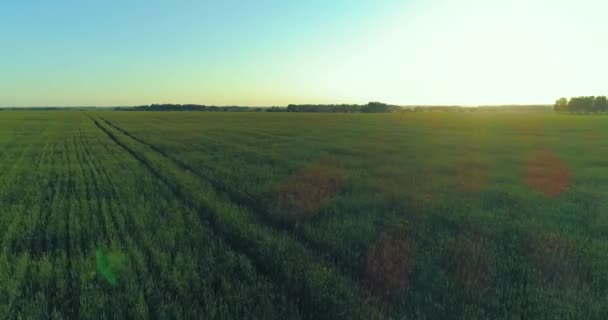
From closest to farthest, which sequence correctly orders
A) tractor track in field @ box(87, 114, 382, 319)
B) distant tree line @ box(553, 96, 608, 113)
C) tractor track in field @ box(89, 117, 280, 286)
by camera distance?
tractor track in field @ box(87, 114, 382, 319), tractor track in field @ box(89, 117, 280, 286), distant tree line @ box(553, 96, 608, 113)

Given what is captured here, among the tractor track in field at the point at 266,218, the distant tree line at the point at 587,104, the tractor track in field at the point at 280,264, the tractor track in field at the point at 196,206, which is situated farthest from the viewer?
the distant tree line at the point at 587,104

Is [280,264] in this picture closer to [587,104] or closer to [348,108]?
[348,108]

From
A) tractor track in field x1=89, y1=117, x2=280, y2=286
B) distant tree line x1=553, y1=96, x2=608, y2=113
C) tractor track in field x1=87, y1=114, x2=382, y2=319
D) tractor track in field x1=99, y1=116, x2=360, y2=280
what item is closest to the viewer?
tractor track in field x1=87, y1=114, x2=382, y2=319

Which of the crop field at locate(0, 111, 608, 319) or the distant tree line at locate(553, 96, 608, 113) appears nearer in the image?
the crop field at locate(0, 111, 608, 319)

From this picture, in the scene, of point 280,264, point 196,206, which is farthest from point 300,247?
point 196,206

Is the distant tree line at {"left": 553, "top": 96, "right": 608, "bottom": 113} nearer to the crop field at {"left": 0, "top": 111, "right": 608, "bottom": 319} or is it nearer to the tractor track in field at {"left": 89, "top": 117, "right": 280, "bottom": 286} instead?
the crop field at {"left": 0, "top": 111, "right": 608, "bottom": 319}

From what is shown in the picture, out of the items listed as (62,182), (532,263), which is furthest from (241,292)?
(62,182)

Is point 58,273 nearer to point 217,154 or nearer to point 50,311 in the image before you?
point 50,311

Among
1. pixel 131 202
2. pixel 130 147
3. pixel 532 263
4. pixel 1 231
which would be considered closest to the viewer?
pixel 532 263

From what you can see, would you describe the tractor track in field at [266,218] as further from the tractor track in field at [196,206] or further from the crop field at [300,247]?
the tractor track in field at [196,206]

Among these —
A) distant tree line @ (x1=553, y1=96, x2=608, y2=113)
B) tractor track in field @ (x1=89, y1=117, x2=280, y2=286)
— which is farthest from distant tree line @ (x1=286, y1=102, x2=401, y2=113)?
tractor track in field @ (x1=89, y1=117, x2=280, y2=286)

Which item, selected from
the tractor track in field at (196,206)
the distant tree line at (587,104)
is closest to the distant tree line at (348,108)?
the distant tree line at (587,104)
